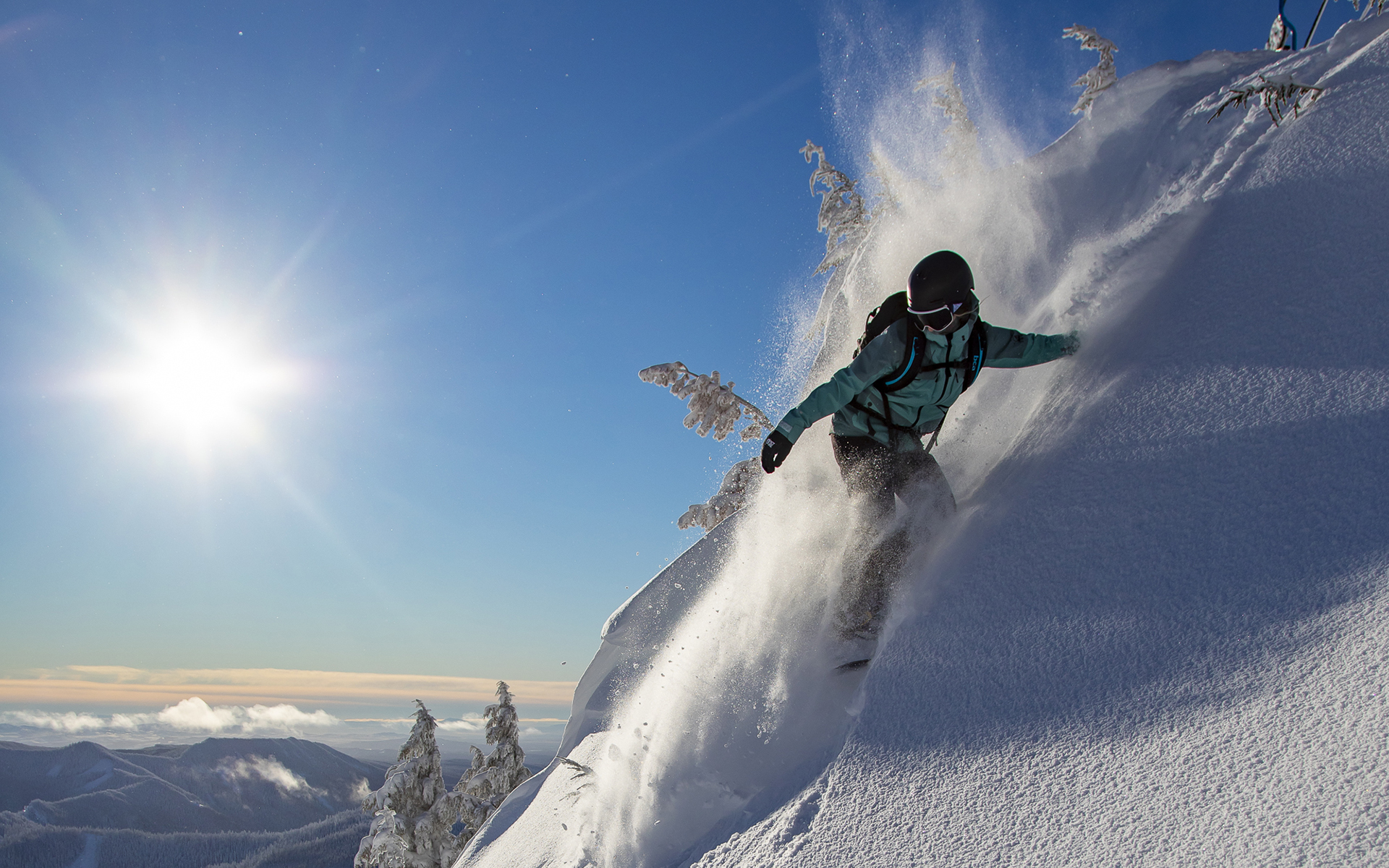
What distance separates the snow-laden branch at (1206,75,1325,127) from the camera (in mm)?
3400

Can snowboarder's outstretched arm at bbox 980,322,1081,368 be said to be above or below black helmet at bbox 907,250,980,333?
below

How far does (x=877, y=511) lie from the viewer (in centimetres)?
390

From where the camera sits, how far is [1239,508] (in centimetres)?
229

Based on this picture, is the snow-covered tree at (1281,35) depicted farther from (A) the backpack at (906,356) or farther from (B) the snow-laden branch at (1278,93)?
(A) the backpack at (906,356)

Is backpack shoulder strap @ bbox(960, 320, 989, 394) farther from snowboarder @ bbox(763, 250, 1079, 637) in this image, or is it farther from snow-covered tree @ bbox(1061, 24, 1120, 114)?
snow-covered tree @ bbox(1061, 24, 1120, 114)

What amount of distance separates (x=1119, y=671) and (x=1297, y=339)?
1547 mm

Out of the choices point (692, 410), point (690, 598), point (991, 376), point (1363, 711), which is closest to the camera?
point (1363, 711)

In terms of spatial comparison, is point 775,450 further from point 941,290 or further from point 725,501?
point 725,501

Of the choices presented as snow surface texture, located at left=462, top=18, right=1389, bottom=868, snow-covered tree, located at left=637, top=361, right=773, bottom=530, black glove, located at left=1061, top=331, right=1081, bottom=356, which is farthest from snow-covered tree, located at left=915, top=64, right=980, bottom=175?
snow-covered tree, located at left=637, top=361, right=773, bottom=530

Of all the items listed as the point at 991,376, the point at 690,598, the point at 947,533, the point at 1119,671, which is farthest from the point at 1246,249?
the point at 690,598

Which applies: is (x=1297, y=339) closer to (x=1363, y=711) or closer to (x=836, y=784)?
(x=1363, y=711)

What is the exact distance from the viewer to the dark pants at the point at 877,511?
3.52 meters

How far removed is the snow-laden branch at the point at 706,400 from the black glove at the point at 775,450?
855 centimetres

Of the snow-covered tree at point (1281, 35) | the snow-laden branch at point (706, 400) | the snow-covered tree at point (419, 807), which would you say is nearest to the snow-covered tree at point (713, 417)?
the snow-laden branch at point (706, 400)
